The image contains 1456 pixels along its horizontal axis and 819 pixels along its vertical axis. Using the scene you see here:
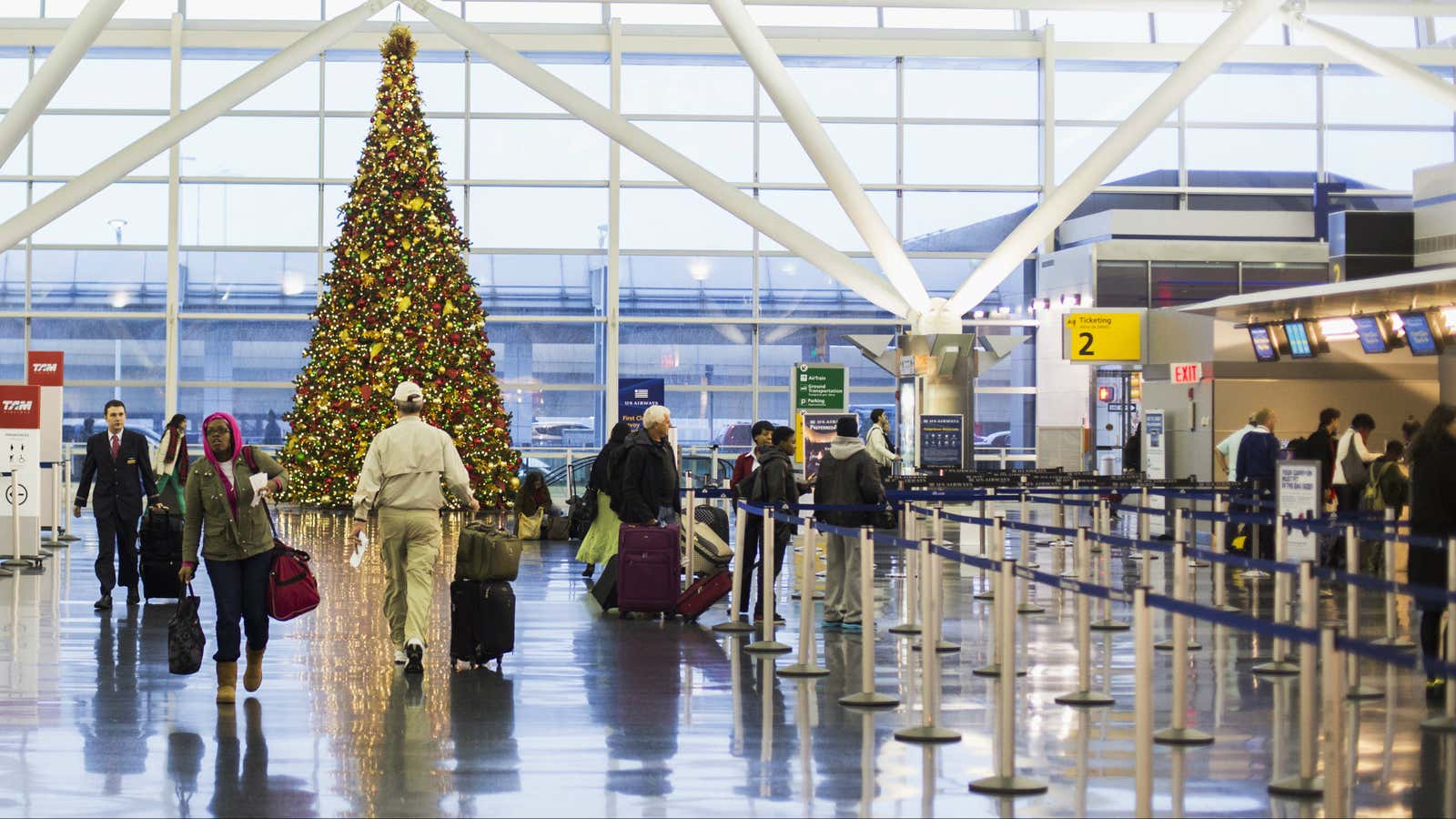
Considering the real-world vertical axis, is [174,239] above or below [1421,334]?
above

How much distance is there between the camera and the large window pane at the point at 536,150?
35.6 meters

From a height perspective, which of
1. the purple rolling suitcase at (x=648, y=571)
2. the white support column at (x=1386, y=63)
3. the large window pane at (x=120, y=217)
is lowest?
the purple rolling suitcase at (x=648, y=571)

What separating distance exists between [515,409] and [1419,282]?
67.8ft

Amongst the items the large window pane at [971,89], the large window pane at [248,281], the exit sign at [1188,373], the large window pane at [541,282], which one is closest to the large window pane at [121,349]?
the large window pane at [248,281]

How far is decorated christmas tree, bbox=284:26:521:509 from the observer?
88.5ft

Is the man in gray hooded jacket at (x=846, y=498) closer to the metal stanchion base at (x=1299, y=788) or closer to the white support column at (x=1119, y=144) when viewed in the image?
the metal stanchion base at (x=1299, y=788)

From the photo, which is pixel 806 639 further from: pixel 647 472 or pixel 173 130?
pixel 173 130

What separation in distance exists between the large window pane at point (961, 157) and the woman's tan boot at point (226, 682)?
2824 cm

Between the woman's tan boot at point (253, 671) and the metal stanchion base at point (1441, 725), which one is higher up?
the woman's tan boot at point (253, 671)

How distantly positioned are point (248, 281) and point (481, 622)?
2635cm

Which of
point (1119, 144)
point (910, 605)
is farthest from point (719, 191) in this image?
point (910, 605)

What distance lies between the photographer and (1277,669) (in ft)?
35.3

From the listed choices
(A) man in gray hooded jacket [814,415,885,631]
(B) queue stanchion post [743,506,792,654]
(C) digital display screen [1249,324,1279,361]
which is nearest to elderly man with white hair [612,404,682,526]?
(A) man in gray hooded jacket [814,415,885,631]

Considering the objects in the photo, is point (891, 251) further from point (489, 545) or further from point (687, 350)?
point (489, 545)
